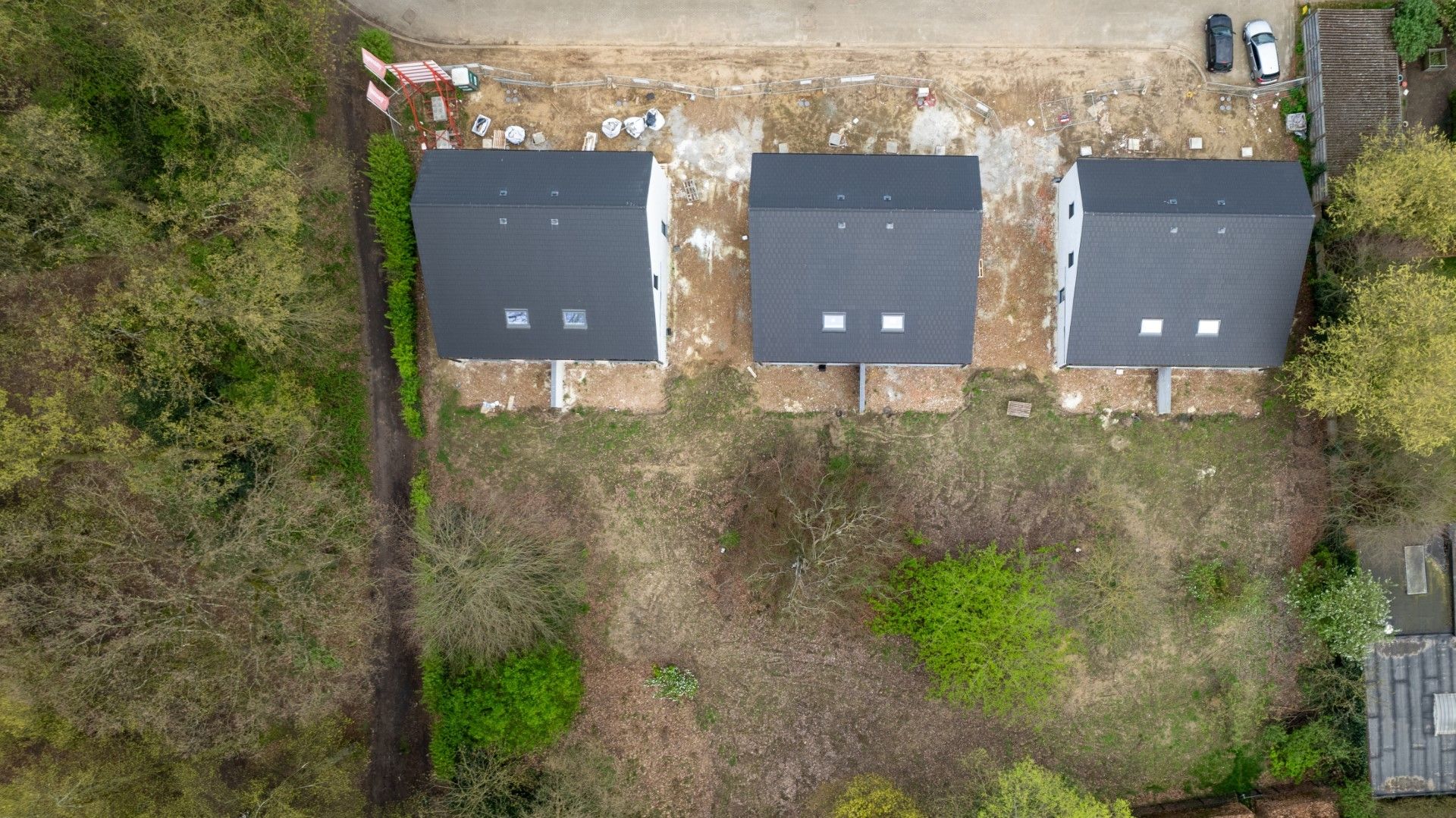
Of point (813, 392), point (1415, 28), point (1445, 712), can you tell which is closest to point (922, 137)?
point (813, 392)

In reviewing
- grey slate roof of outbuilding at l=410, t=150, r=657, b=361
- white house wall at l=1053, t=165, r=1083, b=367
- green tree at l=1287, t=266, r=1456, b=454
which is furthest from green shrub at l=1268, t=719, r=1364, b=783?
grey slate roof of outbuilding at l=410, t=150, r=657, b=361

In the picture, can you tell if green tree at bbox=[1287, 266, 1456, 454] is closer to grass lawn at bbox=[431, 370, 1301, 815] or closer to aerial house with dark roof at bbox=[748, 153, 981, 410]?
grass lawn at bbox=[431, 370, 1301, 815]

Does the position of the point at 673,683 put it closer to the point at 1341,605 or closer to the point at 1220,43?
the point at 1341,605

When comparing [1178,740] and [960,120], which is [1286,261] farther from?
[1178,740]

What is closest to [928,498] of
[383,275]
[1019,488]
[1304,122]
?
[1019,488]

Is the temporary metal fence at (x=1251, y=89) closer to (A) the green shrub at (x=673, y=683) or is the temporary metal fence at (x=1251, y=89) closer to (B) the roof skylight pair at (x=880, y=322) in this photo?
(B) the roof skylight pair at (x=880, y=322)

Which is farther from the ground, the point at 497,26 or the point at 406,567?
the point at 497,26
